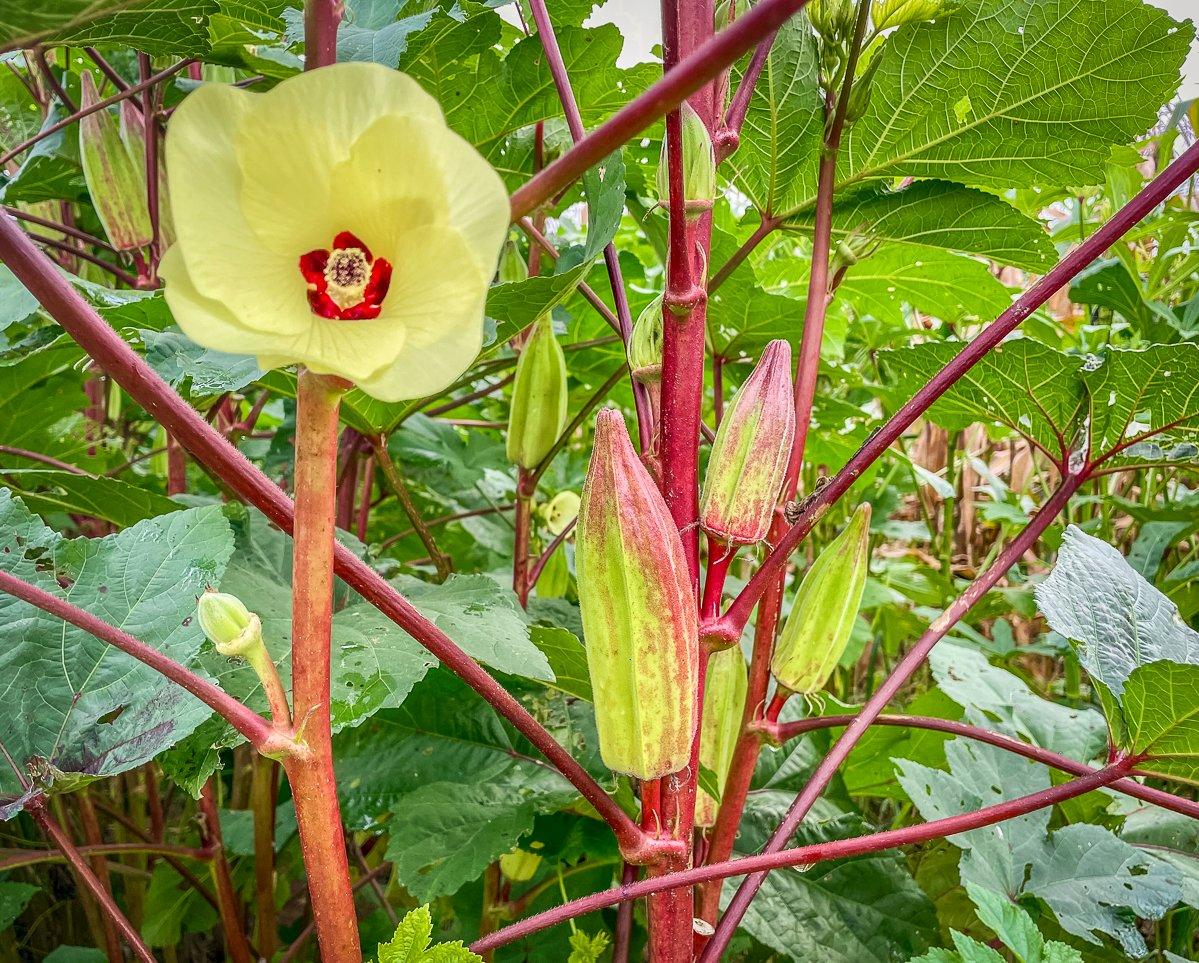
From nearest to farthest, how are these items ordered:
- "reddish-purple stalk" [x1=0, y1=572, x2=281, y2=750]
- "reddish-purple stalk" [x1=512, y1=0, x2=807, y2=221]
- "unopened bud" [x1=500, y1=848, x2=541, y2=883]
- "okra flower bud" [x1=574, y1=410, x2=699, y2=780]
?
"reddish-purple stalk" [x1=512, y1=0, x2=807, y2=221] → "reddish-purple stalk" [x1=0, y1=572, x2=281, y2=750] → "okra flower bud" [x1=574, y1=410, x2=699, y2=780] → "unopened bud" [x1=500, y1=848, x2=541, y2=883]

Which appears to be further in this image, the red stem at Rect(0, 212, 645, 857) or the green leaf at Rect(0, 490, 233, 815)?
the green leaf at Rect(0, 490, 233, 815)

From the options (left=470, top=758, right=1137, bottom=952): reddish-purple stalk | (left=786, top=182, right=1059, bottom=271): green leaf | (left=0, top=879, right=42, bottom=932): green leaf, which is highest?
(left=786, top=182, right=1059, bottom=271): green leaf

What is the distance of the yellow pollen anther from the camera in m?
0.35

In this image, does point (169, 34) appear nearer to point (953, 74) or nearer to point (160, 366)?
point (160, 366)

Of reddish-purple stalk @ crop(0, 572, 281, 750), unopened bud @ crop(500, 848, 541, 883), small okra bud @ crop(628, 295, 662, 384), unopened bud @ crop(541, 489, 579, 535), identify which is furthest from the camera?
unopened bud @ crop(541, 489, 579, 535)

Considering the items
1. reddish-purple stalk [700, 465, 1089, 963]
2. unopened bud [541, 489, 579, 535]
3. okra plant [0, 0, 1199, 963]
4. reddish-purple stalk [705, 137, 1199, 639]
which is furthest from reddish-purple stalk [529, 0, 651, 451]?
unopened bud [541, 489, 579, 535]

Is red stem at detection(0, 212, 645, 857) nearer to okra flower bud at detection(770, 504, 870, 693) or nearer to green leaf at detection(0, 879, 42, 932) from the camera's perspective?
okra flower bud at detection(770, 504, 870, 693)

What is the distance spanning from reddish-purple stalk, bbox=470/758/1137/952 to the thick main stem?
0.33 ft

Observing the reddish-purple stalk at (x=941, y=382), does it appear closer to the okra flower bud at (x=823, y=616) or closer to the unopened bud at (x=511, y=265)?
the okra flower bud at (x=823, y=616)

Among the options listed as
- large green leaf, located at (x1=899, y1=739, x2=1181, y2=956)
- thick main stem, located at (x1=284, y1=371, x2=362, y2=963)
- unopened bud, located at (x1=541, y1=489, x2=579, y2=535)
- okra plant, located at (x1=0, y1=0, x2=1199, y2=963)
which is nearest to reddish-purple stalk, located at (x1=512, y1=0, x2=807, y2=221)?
okra plant, located at (x1=0, y1=0, x2=1199, y2=963)

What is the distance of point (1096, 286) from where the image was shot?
124 centimetres

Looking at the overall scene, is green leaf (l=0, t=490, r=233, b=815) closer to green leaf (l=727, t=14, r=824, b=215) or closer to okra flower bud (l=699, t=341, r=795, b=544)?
okra flower bud (l=699, t=341, r=795, b=544)

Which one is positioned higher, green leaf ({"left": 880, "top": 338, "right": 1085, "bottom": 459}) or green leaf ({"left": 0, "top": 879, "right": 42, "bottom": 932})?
green leaf ({"left": 880, "top": 338, "right": 1085, "bottom": 459})

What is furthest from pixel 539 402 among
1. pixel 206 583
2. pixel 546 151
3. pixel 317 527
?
pixel 317 527
